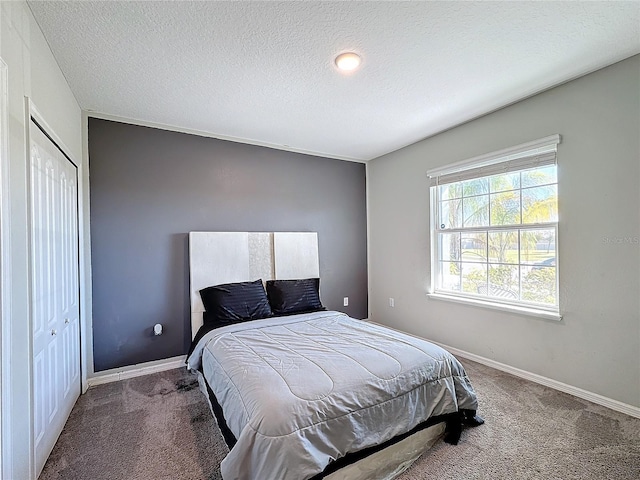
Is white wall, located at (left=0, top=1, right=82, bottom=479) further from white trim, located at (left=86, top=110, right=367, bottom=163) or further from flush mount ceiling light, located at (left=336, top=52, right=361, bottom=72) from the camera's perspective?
flush mount ceiling light, located at (left=336, top=52, right=361, bottom=72)

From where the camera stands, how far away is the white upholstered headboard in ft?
10.5

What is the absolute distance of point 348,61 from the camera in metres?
2.08

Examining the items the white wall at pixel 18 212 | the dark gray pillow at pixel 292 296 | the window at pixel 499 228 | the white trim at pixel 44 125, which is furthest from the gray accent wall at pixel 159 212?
the window at pixel 499 228

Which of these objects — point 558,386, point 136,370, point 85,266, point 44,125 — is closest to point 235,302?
point 136,370

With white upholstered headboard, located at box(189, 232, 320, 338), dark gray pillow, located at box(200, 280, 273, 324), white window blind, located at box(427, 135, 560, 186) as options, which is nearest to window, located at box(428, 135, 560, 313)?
white window blind, located at box(427, 135, 560, 186)

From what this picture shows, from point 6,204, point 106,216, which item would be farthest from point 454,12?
point 106,216

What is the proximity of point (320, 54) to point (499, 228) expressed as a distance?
230 centimetres

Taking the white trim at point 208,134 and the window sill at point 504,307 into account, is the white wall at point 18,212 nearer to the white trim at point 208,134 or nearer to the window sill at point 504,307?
the white trim at point 208,134

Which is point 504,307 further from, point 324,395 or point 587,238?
point 324,395

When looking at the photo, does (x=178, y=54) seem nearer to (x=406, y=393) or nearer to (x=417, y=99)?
(x=417, y=99)

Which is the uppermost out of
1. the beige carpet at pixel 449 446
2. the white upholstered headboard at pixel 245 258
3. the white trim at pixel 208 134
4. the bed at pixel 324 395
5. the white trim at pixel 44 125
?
the white trim at pixel 208 134

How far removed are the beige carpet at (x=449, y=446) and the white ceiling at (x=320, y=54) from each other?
2.49 metres

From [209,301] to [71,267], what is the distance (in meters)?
A: 1.15

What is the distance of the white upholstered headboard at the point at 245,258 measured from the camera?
3191 millimetres
